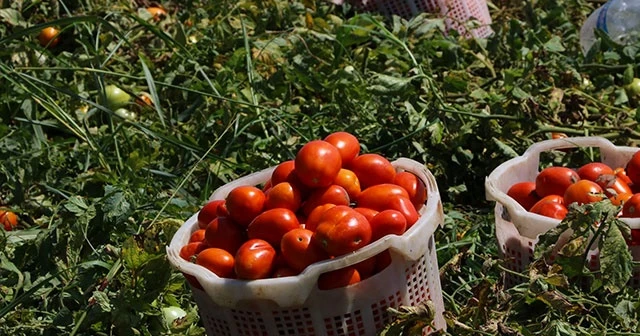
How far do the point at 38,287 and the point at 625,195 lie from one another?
4.91ft

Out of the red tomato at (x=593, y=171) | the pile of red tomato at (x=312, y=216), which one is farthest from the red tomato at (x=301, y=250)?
the red tomato at (x=593, y=171)

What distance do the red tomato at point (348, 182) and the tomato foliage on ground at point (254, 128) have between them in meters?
0.36

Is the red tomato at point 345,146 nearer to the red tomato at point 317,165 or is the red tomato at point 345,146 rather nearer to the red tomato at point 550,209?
the red tomato at point 317,165

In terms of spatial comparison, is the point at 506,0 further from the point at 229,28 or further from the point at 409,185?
the point at 409,185

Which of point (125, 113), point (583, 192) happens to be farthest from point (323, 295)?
point (125, 113)

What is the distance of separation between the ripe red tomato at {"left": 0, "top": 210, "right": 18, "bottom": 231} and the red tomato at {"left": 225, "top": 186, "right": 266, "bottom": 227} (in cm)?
129

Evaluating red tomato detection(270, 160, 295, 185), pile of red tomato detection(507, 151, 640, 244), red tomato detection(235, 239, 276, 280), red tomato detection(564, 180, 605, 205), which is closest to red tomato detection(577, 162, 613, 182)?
pile of red tomato detection(507, 151, 640, 244)

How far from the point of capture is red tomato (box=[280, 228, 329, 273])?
228 cm

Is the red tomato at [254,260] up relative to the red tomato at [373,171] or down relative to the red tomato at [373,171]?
down

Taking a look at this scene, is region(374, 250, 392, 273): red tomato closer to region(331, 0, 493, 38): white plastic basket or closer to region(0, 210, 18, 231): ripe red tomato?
region(0, 210, 18, 231): ripe red tomato

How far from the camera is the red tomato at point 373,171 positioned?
2.51 m

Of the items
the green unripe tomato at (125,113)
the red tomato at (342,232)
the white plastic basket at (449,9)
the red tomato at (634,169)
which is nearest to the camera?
the red tomato at (342,232)

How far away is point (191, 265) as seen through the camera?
237 cm

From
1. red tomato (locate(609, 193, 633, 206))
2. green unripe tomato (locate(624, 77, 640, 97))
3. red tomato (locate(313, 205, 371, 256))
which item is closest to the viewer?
red tomato (locate(313, 205, 371, 256))
